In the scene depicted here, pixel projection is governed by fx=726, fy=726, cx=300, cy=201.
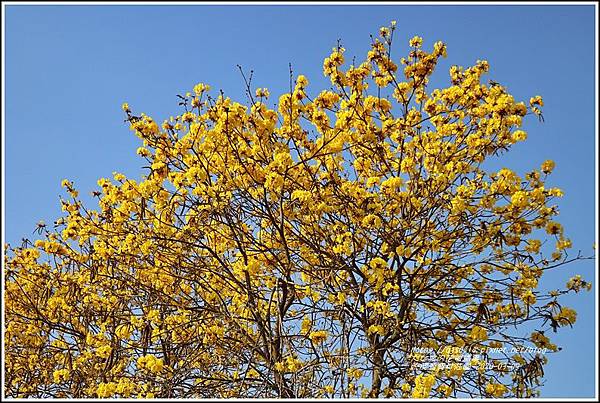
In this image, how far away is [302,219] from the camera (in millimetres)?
5230

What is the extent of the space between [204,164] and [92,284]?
4.81 feet

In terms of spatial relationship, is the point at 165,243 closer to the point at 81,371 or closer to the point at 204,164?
the point at 204,164

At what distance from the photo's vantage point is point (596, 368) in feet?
14.0

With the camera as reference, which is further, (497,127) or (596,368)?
(497,127)

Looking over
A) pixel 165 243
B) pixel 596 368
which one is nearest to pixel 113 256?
pixel 165 243

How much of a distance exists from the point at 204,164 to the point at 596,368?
2.87m

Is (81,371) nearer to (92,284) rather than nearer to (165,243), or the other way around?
(92,284)

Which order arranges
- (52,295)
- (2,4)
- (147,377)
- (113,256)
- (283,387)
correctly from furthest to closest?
(52,295)
(113,256)
(147,377)
(283,387)
(2,4)

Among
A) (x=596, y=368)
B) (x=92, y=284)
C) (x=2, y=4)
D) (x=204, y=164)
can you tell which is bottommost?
(x=596, y=368)

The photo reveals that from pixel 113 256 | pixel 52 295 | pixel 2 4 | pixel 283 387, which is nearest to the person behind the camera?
pixel 2 4

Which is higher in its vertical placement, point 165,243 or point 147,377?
point 165,243

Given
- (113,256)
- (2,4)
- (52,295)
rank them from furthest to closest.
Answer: (52,295)
(113,256)
(2,4)

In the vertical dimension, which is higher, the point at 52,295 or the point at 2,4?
the point at 2,4

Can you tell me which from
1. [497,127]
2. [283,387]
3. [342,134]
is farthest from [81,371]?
[497,127]
